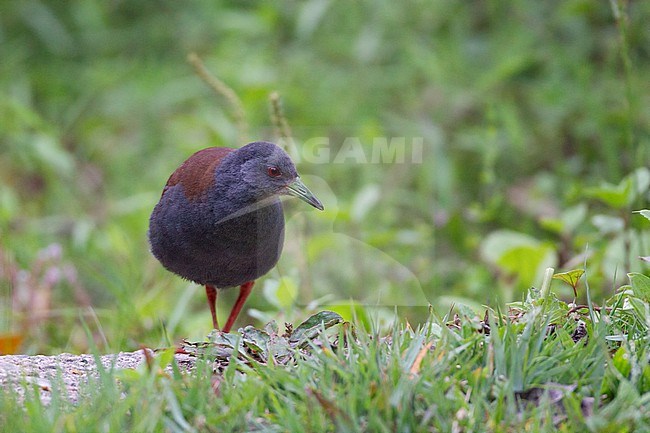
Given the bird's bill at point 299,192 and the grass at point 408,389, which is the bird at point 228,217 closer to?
the bird's bill at point 299,192

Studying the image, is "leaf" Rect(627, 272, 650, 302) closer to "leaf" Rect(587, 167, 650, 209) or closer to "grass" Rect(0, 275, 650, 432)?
"grass" Rect(0, 275, 650, 432)

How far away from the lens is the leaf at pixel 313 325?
302cm

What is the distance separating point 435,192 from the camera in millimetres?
6160

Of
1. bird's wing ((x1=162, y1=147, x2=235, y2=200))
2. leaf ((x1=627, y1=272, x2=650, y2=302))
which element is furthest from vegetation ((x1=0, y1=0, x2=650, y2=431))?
bird's wing ((x1=162, y1=147, x2=235, y2=200))

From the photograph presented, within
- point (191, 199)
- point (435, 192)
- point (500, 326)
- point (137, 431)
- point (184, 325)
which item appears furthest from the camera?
point (435, 192)

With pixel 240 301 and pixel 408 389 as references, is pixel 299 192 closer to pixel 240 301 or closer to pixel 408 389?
pixel 240 301

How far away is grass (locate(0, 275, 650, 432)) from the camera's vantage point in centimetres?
241

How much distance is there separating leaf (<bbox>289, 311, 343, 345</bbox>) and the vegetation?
0.10 m

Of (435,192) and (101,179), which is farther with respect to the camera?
(101,179)

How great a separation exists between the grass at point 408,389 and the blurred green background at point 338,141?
3.72 feet

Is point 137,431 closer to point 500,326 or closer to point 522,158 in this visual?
point 500,326

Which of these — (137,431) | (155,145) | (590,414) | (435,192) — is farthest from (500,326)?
(155,145)

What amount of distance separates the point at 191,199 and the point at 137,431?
1.36 meters

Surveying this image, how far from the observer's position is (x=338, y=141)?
234 inches
